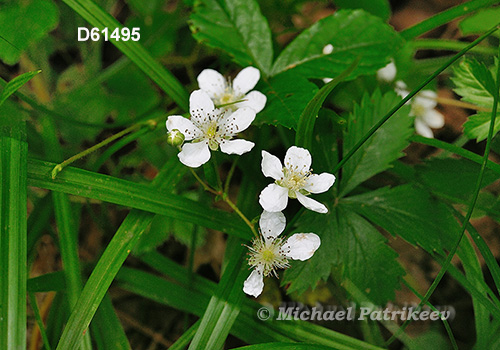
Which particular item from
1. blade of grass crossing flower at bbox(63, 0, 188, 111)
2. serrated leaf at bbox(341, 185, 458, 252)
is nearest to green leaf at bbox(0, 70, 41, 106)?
blade of grass crossing flower at bbox(63, 0, 188, 111)

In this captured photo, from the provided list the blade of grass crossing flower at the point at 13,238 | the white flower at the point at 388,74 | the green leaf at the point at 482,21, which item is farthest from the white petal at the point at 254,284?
the green leaf at the point at 482,21

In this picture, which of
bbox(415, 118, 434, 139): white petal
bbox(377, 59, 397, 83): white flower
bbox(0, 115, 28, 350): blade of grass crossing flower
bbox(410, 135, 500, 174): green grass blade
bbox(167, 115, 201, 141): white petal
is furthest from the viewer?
bbox(415, 118, 434, 139): white petal

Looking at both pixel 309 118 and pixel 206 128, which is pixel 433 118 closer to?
pixel 309 118

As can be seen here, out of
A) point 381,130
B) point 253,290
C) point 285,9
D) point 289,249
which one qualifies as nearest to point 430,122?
Answer: point 381,130

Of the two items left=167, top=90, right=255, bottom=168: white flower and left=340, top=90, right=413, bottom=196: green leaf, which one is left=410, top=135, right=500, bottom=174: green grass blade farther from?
left=167, top=90, right=255, bottom=168: white flower

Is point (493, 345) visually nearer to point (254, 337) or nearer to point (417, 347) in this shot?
point (417, 347)

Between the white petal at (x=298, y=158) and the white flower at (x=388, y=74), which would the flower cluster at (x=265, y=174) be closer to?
the white petal at (x=298, y=158)
